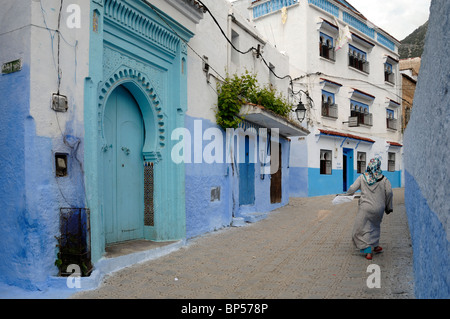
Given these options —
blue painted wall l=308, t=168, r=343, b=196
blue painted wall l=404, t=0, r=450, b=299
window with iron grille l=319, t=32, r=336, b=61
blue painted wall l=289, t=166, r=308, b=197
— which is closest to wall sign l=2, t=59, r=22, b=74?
blue painted wall l=404, t=0, r=450, b=299

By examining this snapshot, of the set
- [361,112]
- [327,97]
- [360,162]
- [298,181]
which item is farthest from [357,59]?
[298,181]

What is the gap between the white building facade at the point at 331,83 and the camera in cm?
1652

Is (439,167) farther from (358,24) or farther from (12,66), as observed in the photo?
(358,24)

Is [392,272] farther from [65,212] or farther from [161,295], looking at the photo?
[65,212]

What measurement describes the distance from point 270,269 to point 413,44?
6068 centimetres

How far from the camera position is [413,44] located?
54938mm

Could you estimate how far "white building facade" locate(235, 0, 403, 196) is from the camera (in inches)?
650

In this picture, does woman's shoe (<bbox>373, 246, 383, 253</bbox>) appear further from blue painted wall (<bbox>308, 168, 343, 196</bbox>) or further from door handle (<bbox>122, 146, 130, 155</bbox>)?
blue painted wall (<bbox>308, 168, 343, 196</bbox>)

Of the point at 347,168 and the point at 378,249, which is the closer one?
the point at 378,249

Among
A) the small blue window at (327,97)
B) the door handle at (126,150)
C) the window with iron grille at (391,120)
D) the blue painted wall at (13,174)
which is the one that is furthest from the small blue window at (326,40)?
the blue painted wall at (13,174)

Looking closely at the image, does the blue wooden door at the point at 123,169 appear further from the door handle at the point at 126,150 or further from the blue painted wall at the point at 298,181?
the blue painted wall at the point at 298,181

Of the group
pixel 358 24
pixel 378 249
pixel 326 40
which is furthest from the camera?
pixel 358 24

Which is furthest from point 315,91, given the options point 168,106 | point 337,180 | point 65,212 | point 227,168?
point 65,212

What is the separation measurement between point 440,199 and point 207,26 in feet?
22.4
